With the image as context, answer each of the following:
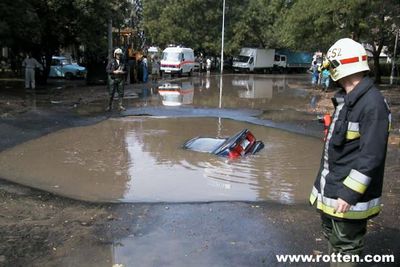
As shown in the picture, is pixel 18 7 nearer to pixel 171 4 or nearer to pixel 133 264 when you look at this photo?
pixel 133 264

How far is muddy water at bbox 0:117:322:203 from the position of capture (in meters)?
7.58

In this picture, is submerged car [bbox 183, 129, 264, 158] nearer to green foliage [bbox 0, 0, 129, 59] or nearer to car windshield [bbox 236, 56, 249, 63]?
green foliage [bbox 0, 0, 129, 59]

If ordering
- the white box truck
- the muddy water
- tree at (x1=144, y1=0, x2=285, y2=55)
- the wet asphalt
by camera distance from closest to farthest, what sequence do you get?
the wet asphalt < the muddy water < tree at (x1=144, y1=0, x2=285, y2=55) < the white box truck

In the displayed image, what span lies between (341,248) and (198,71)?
5453 centimetres

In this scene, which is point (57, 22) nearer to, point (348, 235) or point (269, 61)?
point (348, 235)

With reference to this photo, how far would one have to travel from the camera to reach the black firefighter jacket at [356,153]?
3176mm

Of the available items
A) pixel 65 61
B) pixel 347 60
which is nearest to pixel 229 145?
pixel 347 60

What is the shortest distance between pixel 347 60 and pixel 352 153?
620 millimetres

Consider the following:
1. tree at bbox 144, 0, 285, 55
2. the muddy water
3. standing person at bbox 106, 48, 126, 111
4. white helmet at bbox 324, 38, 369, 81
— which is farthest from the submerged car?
tree at bbox 144, 0, 285, 55

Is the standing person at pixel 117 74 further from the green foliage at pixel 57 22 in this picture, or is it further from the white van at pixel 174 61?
the white van at pixel 174 61

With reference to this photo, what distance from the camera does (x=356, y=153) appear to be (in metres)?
3.35

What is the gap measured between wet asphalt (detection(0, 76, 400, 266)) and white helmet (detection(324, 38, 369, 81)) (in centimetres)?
202

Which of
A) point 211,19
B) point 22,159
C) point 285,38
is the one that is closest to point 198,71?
point 211,19

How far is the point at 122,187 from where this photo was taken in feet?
25.6
